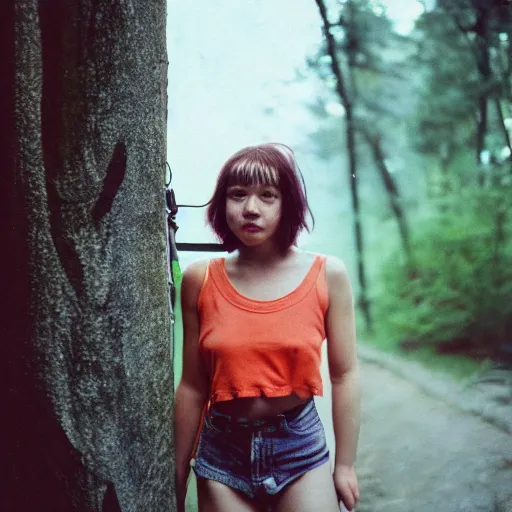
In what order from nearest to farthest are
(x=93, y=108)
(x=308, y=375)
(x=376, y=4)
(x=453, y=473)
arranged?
(x=93, y=108), (x=308, y=375), (x=453, y=473), (x=376, y=4)

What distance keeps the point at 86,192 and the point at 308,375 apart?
742 mm

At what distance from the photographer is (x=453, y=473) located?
2.03 metres

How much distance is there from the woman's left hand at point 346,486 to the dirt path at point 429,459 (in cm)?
83

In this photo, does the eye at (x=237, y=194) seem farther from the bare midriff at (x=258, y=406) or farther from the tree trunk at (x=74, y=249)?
the bare midriff at (x=258, y=406)

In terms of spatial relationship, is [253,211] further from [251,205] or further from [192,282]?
[192,282]

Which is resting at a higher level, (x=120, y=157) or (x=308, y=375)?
(x=120, y=157)

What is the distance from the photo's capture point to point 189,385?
139cm

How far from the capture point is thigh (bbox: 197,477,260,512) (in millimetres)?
1274

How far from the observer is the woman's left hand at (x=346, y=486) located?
1333 mm

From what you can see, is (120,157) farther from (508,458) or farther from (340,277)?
(508,458)

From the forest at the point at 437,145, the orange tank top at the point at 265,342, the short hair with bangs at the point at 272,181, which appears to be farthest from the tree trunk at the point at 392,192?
the orange tank top at the point at 265,342

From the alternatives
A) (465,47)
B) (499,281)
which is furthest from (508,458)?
(465,47)

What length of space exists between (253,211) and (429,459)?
1.50m

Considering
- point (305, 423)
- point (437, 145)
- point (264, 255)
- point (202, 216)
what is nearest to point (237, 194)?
point (264, 255)
